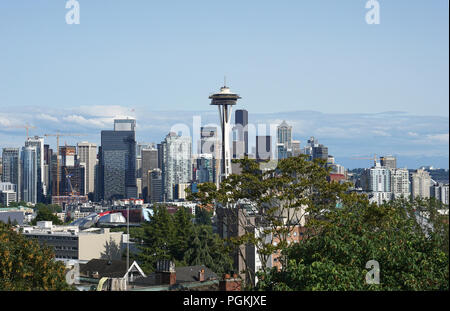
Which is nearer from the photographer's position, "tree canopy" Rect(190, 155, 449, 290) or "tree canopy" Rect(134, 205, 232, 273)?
"tree canopy" Rect(190, 155, 449, 290)

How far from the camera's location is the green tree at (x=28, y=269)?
22000 millimetres

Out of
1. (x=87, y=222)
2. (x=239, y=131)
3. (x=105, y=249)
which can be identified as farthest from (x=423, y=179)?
(x=105, y=249)

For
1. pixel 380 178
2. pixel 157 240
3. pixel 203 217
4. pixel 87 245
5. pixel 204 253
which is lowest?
pixel 203 217

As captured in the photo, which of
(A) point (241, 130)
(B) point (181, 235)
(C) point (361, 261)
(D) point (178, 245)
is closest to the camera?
(C) point (361, 261)

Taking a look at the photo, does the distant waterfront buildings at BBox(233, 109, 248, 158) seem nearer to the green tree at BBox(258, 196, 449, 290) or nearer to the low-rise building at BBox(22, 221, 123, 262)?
the low-rise building at BBox(22, 221, 123, 262)

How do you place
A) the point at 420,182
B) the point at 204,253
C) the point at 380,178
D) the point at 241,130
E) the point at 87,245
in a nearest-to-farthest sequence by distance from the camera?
1. the point at 204,253
2. the point at 87,245
3. the point at 241,130
4. the point at 380,178
5. the point at 420,182

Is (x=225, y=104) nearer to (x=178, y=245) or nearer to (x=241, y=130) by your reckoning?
(x=241, y=130)

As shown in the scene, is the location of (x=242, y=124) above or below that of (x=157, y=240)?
above

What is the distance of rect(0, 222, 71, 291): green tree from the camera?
22.0 meters

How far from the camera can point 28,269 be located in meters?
22.6

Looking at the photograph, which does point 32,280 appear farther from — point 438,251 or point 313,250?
point 438,251

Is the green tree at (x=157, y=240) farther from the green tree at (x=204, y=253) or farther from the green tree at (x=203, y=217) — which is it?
the green tree at (x=203, y=217)

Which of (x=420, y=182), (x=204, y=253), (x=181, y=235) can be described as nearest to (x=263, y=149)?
(x=420, y=182)

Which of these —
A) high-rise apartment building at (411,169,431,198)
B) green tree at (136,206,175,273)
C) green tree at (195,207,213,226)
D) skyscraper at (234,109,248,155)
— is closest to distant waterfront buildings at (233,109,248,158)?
skyscraper at (234,109,248,155)
